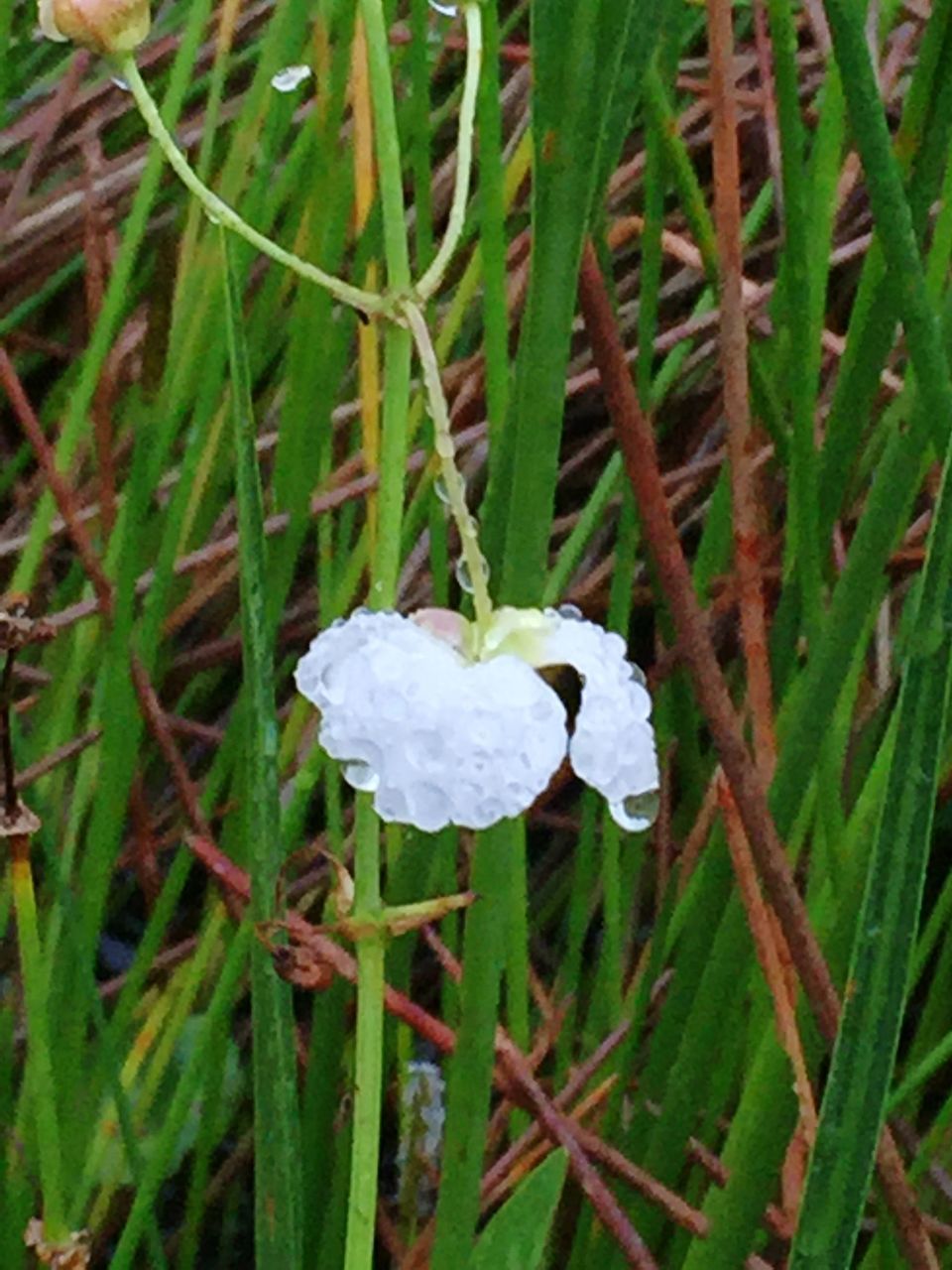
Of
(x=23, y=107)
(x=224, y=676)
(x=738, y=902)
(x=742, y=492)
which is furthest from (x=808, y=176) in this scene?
(x=23, y=107)

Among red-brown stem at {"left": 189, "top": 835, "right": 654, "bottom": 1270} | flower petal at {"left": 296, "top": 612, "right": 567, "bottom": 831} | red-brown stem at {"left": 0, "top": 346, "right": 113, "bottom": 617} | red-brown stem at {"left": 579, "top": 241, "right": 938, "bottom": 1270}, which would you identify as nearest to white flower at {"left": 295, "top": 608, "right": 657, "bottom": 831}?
flower petal at {"left": 296, "top": 612, "right": 567, "bottom": 831}

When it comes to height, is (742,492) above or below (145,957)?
above

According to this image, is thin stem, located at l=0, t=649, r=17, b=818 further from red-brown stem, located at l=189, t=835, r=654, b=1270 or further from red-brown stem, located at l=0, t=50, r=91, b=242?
red-brown stem, located at l=0, t=50, r=91, b=242

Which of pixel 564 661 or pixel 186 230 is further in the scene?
pixel 186 230

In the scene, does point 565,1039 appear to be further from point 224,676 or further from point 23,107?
point 23,107

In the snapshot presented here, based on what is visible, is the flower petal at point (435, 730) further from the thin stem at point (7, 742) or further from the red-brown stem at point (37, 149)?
the red-brown stem at point (37, 149)

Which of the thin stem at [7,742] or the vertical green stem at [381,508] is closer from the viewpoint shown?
the vertical green stem at [381,508]

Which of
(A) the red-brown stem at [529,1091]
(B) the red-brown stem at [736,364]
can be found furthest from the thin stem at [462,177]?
(A) the red-brown stem at [529,1091]
